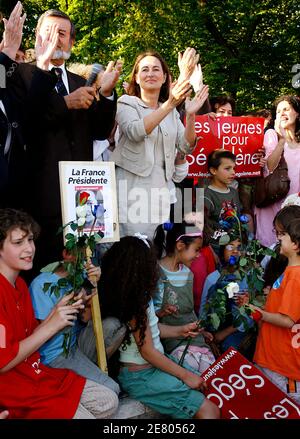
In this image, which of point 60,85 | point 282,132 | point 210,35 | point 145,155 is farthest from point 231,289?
point 210,35

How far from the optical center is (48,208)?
3.71 m

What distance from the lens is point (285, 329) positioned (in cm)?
367

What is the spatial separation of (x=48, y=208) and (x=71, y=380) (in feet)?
3.74

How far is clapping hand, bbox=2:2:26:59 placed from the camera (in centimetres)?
321

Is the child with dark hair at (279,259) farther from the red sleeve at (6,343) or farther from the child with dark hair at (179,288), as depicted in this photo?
the red sleeve at (6,343)

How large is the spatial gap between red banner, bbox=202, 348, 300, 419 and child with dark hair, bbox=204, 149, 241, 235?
1.63 meters

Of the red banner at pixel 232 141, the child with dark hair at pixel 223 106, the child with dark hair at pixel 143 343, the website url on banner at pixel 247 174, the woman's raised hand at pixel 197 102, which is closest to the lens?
the child with dark hair at pixel 143 343

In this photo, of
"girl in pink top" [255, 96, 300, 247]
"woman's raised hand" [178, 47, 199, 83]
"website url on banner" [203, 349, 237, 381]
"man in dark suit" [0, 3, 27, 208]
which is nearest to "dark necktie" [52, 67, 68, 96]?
"man in dark suit" [0, 3, 27, 208]

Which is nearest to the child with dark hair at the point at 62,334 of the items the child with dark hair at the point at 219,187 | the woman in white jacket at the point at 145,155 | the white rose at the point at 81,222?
the white rose at the point at 81,222

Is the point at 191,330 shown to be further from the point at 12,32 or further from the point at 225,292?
the point at 12,32

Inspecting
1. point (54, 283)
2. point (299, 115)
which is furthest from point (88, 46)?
point (54, 283)

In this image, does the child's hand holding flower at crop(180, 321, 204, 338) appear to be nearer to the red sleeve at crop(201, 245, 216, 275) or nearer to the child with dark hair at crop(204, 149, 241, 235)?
the red sleeve at crop(201, 245, 216, 275)

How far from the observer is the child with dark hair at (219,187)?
4.88 metres

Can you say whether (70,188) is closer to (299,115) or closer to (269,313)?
(269,313)
